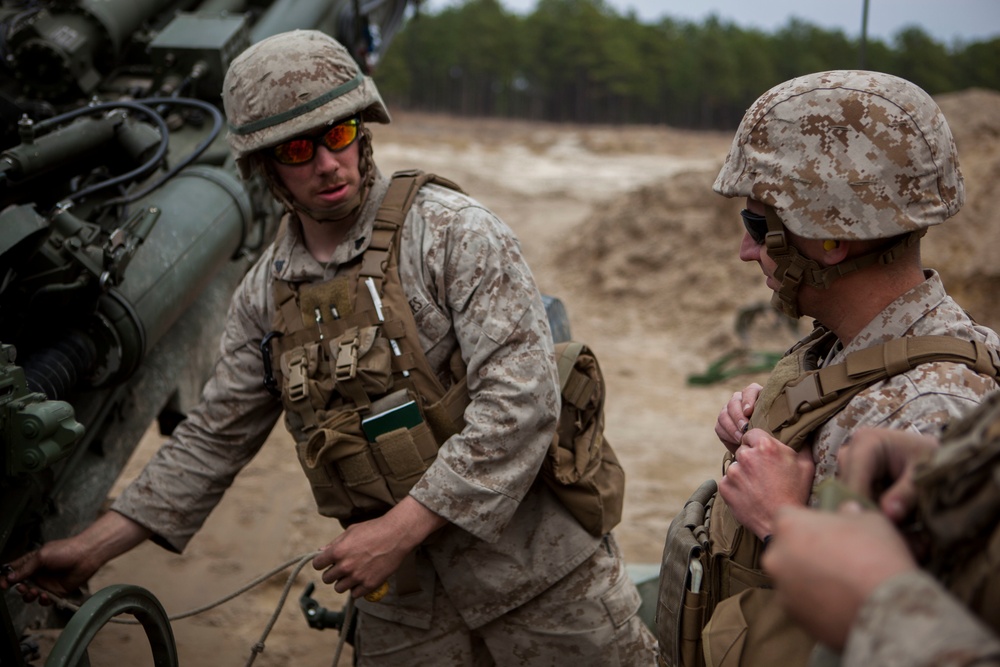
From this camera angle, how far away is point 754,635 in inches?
70.6

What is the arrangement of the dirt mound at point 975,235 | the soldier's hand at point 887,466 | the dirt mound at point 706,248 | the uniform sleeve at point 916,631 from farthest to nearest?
the dirt mound at point 706,248
the dirt mound at point 975,235
the soldier's hand at point 887,466
the uniform sleeve at point 916,631

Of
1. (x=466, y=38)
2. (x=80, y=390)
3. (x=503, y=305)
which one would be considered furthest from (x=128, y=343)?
(x=466, y=38)

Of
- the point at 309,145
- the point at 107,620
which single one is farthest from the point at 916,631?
the point at 309,145

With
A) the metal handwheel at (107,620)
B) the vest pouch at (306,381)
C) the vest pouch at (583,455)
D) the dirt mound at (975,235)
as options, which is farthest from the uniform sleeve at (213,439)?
the dirt mound at (975,235)

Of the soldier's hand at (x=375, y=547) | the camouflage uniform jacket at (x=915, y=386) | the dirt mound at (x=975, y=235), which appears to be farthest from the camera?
the dirt mound at (x=975, y=235)

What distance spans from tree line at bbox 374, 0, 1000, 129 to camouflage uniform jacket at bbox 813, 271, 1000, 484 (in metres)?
44.2

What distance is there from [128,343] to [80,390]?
0.79 feet

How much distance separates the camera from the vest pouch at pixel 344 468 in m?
2.54

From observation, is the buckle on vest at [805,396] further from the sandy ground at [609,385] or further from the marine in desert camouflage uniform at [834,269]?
the sandy ground at [609,385]

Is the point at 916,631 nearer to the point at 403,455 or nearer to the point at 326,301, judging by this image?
the point at 403,455

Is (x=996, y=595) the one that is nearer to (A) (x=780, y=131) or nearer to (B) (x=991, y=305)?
(A) (x=780, y=131)

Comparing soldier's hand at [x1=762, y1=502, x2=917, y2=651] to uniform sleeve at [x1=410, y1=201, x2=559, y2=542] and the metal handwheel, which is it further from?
the metal handwheel

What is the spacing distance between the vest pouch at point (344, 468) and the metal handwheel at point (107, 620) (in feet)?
1.60

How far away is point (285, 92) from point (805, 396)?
1511 mm
